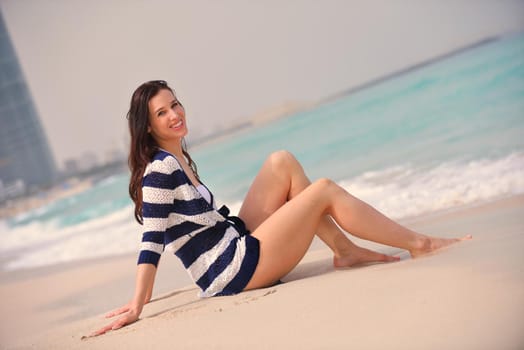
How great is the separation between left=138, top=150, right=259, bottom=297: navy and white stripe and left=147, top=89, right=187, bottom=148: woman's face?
11 centimetres

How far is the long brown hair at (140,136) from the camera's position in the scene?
2.39 m

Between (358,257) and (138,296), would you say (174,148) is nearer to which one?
(138,296)

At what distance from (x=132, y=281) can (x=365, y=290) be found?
86.2 inches

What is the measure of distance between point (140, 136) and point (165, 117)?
0.13m

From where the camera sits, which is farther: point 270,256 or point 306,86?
point 306,86

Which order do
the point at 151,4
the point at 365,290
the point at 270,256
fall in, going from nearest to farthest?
the point at 365,290
the point at 270,256
the point at 151,4

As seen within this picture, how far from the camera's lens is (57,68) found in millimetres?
31438

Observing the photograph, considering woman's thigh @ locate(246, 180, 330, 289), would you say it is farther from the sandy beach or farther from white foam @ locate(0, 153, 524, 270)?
white foam @ locate(0, 153, 524, 270)

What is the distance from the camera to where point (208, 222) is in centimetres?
235

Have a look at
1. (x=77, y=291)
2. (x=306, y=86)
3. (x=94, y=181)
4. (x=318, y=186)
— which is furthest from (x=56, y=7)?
(x=318, y=186)

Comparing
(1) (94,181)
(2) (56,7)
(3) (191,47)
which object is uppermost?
(2) (56,7)

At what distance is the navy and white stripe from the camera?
90.0 inches

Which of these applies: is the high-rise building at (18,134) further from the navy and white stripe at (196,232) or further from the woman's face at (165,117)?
the navy and white stripe at (196,232)

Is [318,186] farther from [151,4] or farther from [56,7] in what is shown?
[151,4]
